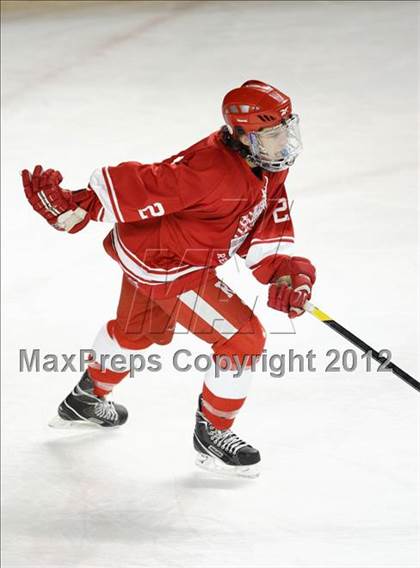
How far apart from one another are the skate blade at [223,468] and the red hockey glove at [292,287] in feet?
1.39

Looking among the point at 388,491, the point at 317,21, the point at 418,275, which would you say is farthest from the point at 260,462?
the point at 317,21

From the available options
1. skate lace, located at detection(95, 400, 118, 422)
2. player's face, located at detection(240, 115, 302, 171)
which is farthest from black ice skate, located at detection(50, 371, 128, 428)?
Result: player's face, located at detection(240, 115, 302, 171)

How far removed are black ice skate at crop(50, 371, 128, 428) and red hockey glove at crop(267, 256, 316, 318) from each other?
586 millimetres

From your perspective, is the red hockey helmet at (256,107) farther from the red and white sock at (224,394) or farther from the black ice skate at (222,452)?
the black ice skate at (222,452)

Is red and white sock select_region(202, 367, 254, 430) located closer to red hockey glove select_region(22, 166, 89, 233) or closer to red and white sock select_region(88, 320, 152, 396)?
red and white sock select_region(88, 320, 152, 396)

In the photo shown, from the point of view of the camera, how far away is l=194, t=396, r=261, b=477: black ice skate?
2.63 m

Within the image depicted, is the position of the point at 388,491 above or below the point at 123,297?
below

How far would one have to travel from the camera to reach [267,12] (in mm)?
5582

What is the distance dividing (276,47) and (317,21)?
395 mm

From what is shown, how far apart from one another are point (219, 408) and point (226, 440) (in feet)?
0.33

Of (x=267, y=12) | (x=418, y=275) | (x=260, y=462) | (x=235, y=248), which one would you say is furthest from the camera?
(x=267, y=12)

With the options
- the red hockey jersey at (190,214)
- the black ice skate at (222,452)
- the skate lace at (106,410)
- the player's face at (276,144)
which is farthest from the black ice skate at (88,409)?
the player's face at (276,144)

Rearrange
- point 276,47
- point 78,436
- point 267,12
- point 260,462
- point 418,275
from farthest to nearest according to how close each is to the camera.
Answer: point 267,12 → point 276,47 → point 418,275 → point 78,436 → point 260,462

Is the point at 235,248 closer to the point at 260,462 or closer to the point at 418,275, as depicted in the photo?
the point at 260,462
